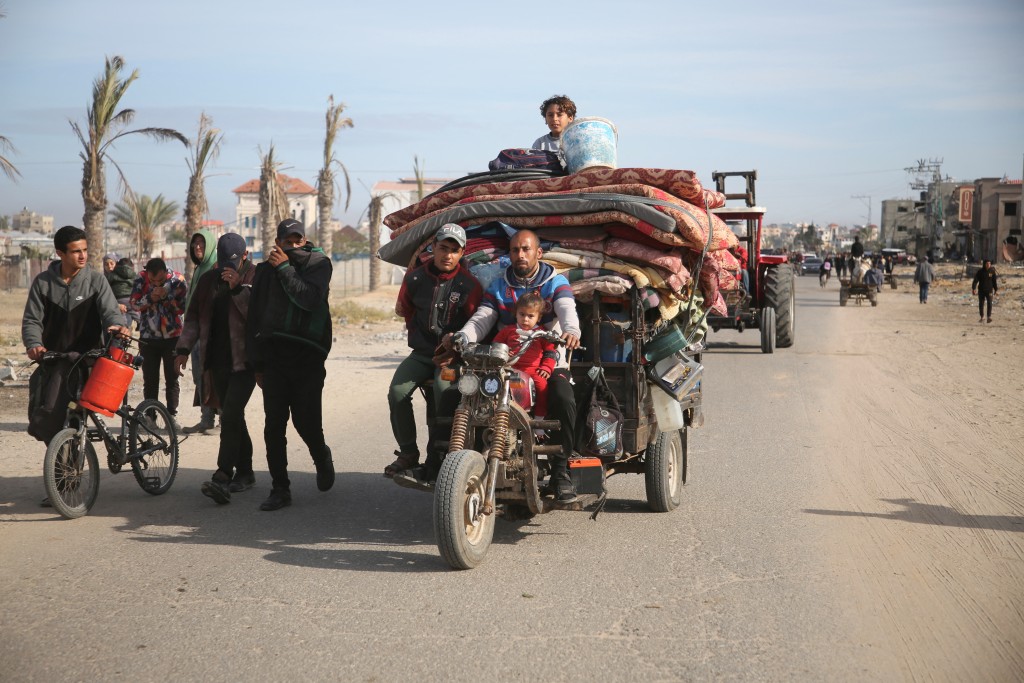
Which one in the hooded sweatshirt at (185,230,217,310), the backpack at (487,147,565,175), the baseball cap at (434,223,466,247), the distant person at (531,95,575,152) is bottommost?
the hooded sweatshirt at (185,230,217,310)

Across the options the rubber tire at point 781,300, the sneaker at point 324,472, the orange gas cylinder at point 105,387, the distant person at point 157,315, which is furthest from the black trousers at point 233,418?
the rubber tire at point 781,300

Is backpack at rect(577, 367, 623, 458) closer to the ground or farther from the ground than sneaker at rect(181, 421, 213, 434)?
farther from the ground

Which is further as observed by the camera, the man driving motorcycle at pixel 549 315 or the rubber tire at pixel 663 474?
the rubber tire at pixel 663 474

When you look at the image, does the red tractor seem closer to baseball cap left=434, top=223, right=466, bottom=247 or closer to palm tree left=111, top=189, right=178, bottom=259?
baseball cap left=434, top=223, right=466, bottom=247

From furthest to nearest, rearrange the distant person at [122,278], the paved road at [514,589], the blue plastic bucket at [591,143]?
the distant person at [122,278]
the blue plastic bucket at [591,143]
the paved road at [514,589]

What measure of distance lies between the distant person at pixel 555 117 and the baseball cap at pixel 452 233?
2713 mm

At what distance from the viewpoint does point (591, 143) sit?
743 centimetres

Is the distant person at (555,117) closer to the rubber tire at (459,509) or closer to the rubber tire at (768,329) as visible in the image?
the rubber tire at (459,509)

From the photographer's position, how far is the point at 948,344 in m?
21.5

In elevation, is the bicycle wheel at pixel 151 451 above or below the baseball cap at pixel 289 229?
below

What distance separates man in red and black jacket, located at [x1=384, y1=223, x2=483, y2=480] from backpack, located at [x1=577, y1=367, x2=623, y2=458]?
814 millimetres

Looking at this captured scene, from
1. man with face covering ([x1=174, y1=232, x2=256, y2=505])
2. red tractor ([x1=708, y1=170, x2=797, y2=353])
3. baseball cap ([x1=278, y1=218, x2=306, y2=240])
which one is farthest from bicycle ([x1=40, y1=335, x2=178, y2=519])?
red tractor ([x1=708, y1=170, x2=797, y2=353])

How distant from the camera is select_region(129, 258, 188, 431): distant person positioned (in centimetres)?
1011

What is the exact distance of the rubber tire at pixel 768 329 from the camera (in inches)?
752
